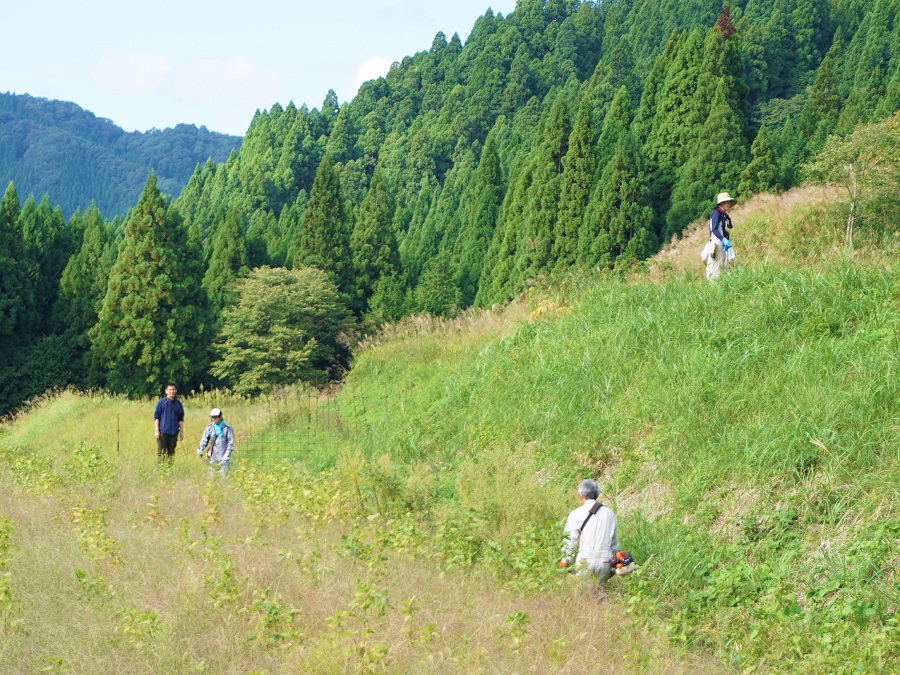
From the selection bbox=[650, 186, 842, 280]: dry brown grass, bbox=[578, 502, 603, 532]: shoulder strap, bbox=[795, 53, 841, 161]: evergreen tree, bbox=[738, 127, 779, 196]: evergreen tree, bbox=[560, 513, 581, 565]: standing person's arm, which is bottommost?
bbox=[560, 513, 581, 565]: standing person's arm

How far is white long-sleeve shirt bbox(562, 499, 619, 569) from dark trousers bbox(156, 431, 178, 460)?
25.1ft

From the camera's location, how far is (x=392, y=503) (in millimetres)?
8891

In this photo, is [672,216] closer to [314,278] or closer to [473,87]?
[314,278]

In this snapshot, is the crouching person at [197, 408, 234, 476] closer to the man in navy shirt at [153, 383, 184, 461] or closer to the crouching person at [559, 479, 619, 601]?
the man in navy shirt at [153, 383, 184, 461]

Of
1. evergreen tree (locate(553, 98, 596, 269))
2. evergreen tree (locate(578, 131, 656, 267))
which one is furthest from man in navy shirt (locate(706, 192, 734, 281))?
evergreen tree (locate(553, 98, 596, 269))

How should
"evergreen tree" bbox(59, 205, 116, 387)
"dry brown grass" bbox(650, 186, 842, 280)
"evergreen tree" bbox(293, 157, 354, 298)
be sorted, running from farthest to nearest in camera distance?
1. "evergreen tree" bbox(293, 157, 354, 298)
2. "evergreen tree" bbox(59, 205, 116, 387)
3. "dry brown grass" bbox(650, 186, 842, 280)

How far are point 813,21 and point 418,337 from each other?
202 ft

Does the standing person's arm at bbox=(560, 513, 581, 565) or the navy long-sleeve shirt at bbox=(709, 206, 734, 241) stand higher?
the navy long-sleeve shirt at bbox=(709, 206, 734, 241)

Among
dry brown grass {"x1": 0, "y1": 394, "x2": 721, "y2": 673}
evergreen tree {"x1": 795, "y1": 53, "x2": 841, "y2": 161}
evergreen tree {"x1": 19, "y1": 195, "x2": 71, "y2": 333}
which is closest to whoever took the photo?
dry brown grass {"x1": 0, "y1": 394, "x2": 721, "y2": 673}

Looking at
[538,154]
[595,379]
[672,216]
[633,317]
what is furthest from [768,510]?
[538,154]

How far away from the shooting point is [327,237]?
34969 mm

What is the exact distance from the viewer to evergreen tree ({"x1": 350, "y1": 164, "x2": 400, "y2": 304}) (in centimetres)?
3562

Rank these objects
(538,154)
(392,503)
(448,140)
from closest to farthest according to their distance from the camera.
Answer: (392,503), (538,154), (448,140)

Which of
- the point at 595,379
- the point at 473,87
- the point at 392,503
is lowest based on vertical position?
the point at 392,503
